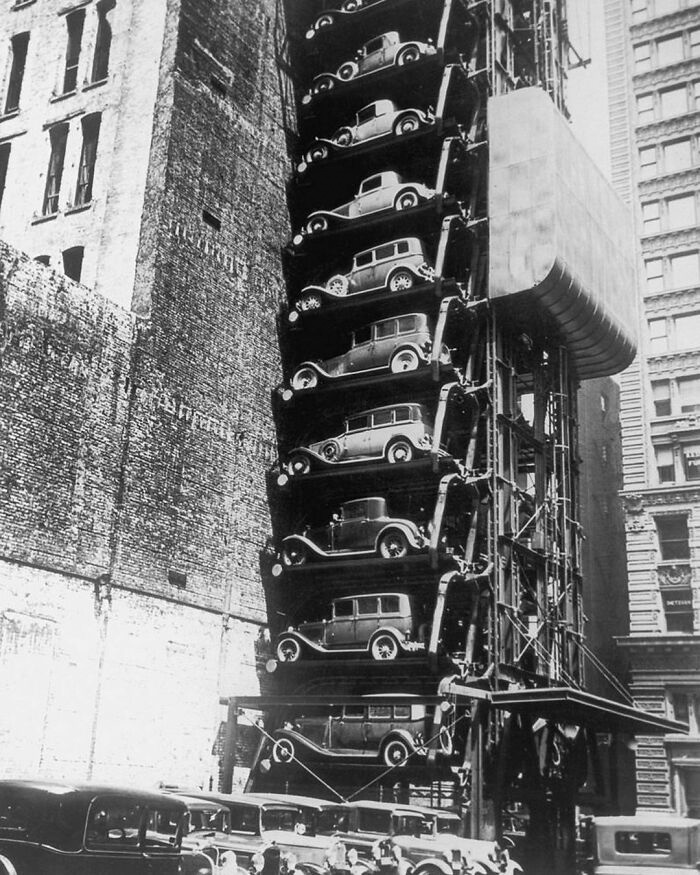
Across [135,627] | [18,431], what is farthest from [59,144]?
[135,627]

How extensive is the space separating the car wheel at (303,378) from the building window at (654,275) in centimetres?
1913

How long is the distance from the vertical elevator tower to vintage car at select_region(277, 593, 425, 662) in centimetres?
6

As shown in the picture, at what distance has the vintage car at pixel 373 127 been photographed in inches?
1257

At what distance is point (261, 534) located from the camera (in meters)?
30.5

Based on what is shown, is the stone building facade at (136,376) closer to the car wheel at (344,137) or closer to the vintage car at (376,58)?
the vintage car at (376,58)

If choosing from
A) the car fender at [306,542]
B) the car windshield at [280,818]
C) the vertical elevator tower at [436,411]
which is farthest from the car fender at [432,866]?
the car fender at [306,542]

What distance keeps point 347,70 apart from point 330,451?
44.1 feet

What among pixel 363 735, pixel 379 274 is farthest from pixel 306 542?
pixel 379 274

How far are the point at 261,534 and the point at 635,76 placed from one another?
2924 centimetres

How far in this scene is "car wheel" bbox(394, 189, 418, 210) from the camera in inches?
1228

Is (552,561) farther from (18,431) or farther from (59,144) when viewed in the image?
(59,144)

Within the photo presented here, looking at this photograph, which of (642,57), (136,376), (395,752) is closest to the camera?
(395,752)

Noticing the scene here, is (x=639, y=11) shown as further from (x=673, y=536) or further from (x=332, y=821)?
(x=332, y=821)

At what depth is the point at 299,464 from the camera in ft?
100.0
